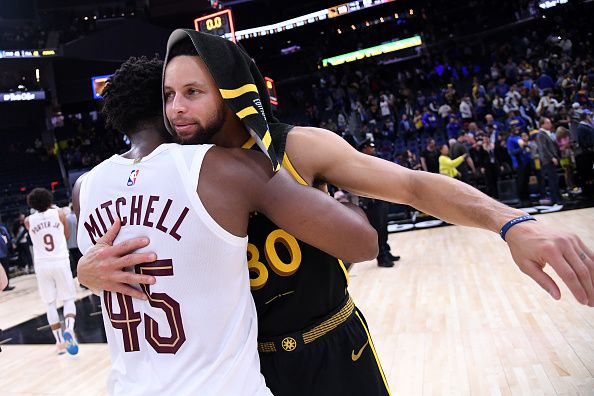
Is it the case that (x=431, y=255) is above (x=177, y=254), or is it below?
below

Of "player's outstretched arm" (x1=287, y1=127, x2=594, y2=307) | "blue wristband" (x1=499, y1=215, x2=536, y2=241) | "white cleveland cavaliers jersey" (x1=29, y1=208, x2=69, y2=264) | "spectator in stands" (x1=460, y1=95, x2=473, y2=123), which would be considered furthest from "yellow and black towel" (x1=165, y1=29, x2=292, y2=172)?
"spectator in stands" (x1=460, y1=95, x2=473, y2=123)

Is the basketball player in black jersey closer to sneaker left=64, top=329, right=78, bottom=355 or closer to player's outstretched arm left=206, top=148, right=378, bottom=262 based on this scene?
player's outstretched arm left=206, top=148, right=378, bottom=262

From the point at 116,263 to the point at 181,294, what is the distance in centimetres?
19

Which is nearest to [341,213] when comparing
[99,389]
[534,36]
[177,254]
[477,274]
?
[177,254]

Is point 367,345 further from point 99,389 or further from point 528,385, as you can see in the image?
point 99,389

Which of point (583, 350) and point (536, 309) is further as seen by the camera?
point (536, 309)

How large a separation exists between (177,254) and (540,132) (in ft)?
31.9

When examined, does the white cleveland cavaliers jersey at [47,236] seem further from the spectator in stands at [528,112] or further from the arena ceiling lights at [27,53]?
the arena ceiling lights at [27,53]

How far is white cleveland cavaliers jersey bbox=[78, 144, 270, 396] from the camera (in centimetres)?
114

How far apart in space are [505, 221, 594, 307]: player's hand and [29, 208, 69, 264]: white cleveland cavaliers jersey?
509 centimetres

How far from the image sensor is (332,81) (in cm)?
2064

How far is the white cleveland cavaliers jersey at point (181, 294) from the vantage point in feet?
3.74

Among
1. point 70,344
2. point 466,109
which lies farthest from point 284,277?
point 466,109

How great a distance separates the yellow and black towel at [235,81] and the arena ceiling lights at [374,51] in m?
21.2
